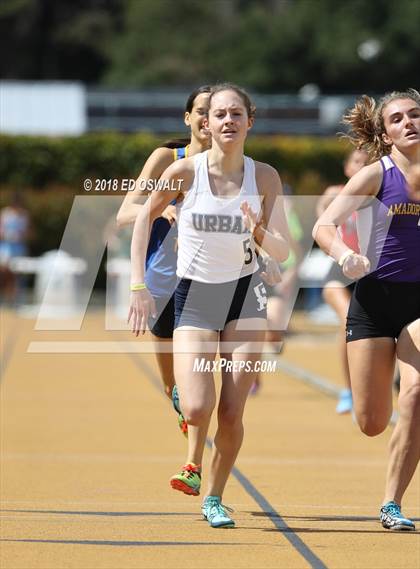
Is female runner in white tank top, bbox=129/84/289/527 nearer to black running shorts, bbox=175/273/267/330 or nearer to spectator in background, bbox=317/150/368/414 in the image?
black running shorts, bbox=175/273/267/330

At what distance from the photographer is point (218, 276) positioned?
24.9ft

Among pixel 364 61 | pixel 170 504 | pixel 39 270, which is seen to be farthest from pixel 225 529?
pixel 364 61

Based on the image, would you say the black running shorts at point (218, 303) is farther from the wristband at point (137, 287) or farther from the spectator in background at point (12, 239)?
the spectator in background at point (12, 239)

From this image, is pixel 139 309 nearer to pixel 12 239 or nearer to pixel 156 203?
pixel 156 203

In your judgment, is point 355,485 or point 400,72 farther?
point 400,72

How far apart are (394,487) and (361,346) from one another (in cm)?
81

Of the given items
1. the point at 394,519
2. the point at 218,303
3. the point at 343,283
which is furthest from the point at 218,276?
the point at 343,283

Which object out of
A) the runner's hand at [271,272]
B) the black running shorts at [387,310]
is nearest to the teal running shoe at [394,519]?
the black running shorts at [387,310]

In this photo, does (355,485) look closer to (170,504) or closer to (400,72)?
(170,504)

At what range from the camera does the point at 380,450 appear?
10969 millimetres

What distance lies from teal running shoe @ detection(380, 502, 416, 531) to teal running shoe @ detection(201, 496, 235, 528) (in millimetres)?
847

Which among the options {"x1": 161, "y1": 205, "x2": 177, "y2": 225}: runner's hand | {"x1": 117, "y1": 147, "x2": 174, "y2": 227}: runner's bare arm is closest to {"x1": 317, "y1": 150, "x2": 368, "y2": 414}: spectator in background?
{"x1": 161, "y1": 205, "x2": 177, "y2": 225}: runner's hand

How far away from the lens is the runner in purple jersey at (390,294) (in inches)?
295

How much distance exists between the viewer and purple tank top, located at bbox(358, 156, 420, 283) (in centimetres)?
748
